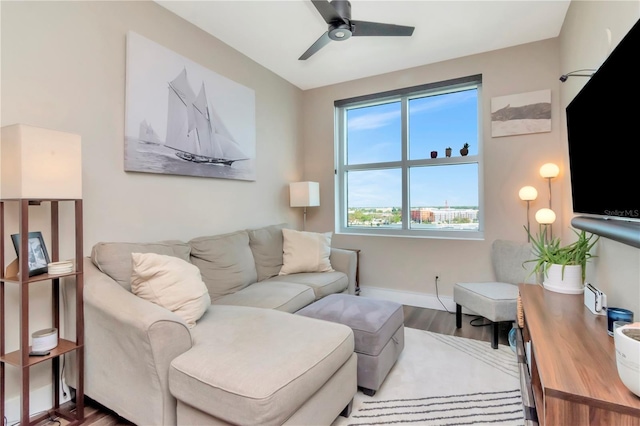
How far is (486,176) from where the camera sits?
3.08 meters

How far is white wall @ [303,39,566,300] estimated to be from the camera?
2.83m

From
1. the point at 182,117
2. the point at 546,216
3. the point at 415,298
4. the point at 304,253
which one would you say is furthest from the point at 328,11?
the point at 415,298

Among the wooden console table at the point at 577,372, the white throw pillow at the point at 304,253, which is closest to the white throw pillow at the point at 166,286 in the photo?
the white throw pillow at the point at 304,253

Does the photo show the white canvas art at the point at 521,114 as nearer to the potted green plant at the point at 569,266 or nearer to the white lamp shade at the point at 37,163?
the potted green plant at the point at 569,266

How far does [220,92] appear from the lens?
9.05 feet

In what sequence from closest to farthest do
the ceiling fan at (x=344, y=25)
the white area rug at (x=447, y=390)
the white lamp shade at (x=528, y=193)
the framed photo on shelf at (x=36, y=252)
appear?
the framed photo on shelf at (x=36, y=252) → the white area rug at (x=447, y=390) → the ceiling fan at (x=344, y=25) → the white lamp shade at (x=528, y=193)

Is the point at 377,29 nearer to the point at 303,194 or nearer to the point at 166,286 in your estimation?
the point at 303,194

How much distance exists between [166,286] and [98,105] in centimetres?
126

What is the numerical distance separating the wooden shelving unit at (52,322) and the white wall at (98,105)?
129 millimetres

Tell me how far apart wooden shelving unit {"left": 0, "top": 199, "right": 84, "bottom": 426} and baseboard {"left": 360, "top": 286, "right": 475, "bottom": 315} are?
2761mm

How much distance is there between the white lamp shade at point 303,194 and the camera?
139 inches

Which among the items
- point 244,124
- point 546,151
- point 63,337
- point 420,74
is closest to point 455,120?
point 420,74

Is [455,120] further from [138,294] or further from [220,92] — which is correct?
[138,294]

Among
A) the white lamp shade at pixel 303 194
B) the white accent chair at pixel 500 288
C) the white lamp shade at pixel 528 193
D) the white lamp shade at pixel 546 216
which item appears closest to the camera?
the white accent chair at pixel 500 288
